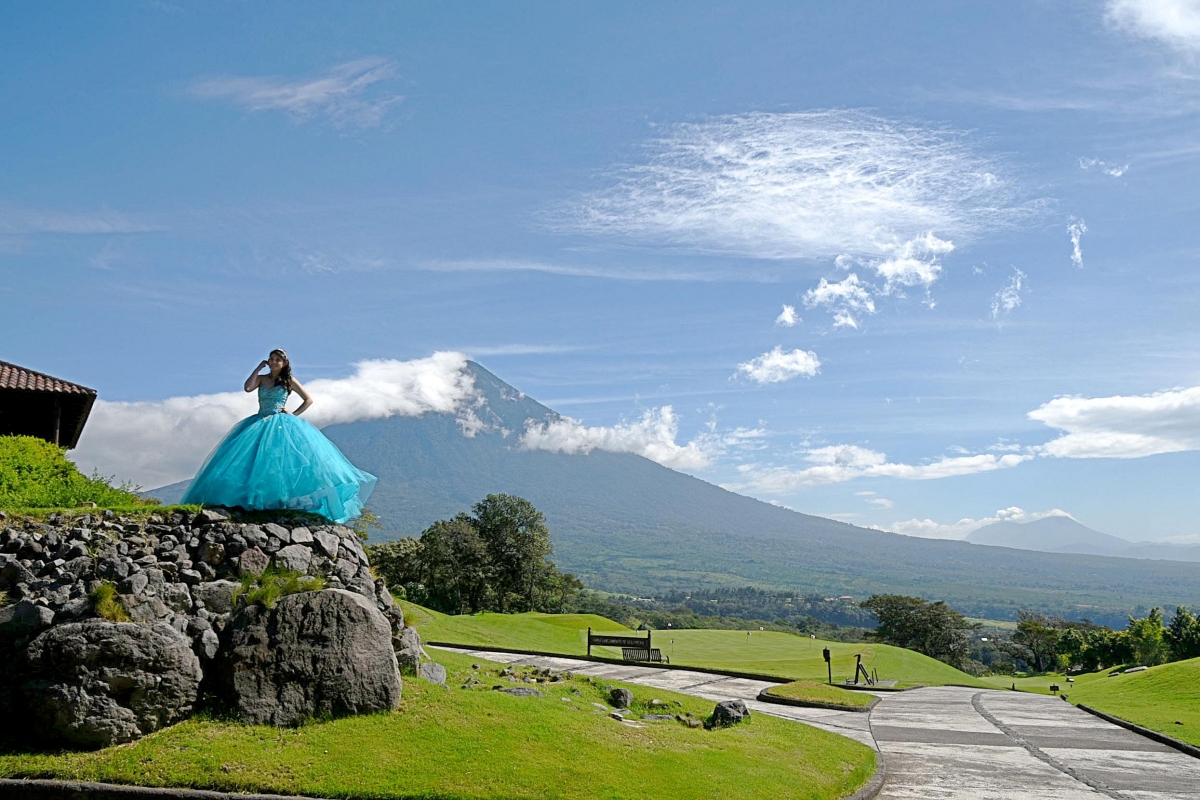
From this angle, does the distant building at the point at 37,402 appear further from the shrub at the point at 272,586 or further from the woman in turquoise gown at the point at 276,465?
the shrub at the point at 272,586

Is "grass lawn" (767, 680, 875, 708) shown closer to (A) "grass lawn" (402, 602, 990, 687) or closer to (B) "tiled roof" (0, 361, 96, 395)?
(A) "grass lawn" (402, 602, 990, 687)

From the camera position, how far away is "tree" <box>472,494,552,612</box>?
5506 centimetres

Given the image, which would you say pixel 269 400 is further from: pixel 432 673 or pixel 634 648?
pixel 634 648

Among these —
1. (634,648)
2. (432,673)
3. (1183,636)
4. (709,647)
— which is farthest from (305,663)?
(1183,636)

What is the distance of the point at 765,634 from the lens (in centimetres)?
4703

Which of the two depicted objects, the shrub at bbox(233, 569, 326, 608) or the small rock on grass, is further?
the small rock on grass

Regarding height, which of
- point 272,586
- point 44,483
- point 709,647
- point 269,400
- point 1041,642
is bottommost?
point 1041,642

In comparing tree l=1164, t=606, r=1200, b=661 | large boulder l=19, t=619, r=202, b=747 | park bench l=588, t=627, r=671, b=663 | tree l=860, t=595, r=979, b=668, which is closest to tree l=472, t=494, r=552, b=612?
park bench l=588, t=627, r=671, b=663

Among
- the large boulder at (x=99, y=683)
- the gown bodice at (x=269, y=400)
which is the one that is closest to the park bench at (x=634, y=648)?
the gown bodice at (x=269, y=400)

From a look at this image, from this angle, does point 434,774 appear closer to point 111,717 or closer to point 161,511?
point 111,717

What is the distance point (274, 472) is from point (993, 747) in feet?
42.0

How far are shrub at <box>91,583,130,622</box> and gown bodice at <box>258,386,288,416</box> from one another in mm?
3521

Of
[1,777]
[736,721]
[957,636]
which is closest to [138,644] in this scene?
[1,777]

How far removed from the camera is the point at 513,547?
2203 inches
